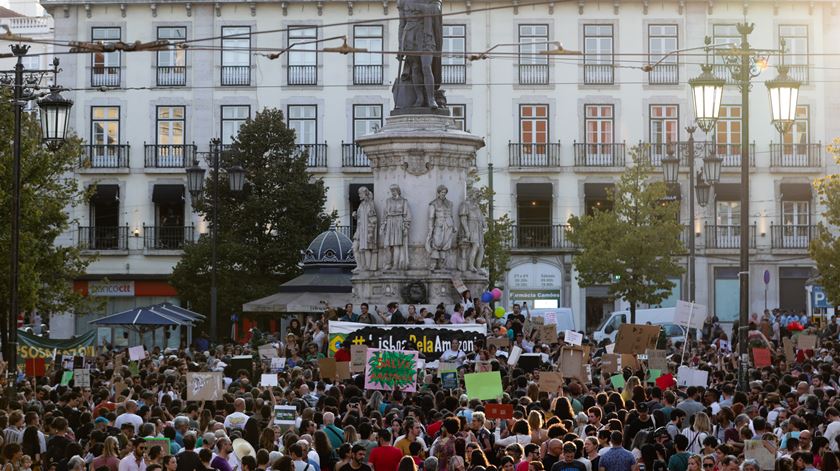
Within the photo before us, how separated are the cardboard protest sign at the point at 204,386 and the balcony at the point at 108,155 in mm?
49235

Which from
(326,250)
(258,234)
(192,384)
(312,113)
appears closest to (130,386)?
(192,384)

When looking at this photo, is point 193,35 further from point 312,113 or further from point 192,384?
point 192,384

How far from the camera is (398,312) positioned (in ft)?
99.9

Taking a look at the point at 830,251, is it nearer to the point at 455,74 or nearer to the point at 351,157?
the point at 455,74

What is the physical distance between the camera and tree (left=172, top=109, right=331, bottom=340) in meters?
58.7

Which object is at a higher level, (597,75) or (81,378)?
(597,75)

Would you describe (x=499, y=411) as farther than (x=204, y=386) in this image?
No

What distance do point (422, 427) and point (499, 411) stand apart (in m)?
1.04

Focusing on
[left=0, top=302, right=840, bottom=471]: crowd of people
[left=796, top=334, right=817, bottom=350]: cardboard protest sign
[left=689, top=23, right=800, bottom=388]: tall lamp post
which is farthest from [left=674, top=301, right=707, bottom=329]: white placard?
[left=689, top=23, right=800, bottom=388]: tall lamp post

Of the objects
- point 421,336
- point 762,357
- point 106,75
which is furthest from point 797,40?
point 762,357

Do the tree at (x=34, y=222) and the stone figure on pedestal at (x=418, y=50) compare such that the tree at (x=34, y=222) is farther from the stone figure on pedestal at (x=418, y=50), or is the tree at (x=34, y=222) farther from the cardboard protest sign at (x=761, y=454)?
the cardboard protest sign at (x=761, y=454)

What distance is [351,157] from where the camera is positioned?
6838 centimetres

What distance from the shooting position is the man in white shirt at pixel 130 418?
1825 cm

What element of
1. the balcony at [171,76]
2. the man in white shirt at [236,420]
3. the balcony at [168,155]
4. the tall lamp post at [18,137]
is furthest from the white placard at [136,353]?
the balcony at [171,76]
